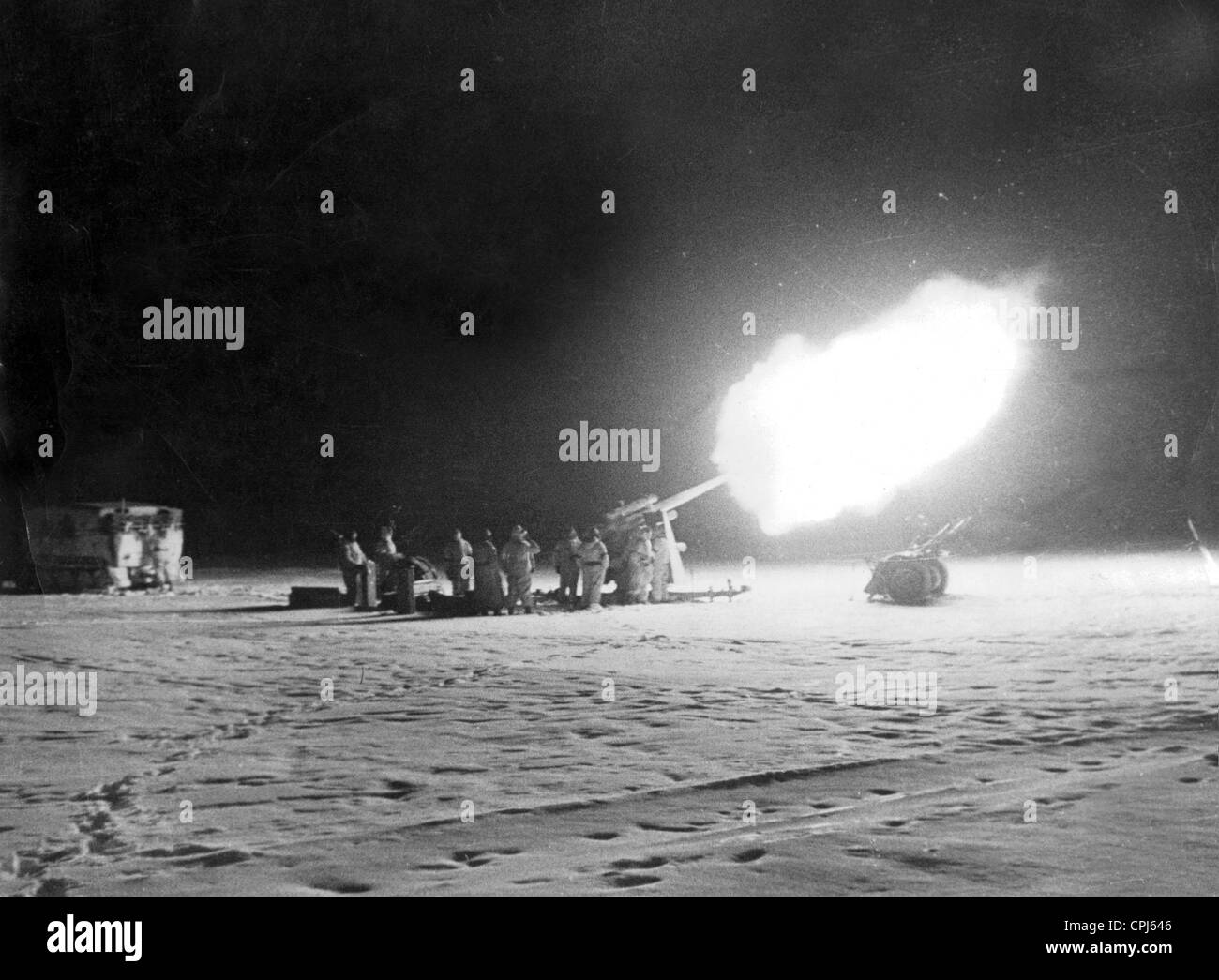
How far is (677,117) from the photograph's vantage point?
7012 millimetres

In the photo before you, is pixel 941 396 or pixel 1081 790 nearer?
pixel 1081 790

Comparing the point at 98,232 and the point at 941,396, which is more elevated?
A: the point at 98,232

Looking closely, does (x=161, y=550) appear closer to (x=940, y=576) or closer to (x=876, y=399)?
(x=876, y=399)

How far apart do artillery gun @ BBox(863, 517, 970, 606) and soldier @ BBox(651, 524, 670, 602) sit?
1.48 meters

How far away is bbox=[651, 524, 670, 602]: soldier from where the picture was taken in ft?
25.0

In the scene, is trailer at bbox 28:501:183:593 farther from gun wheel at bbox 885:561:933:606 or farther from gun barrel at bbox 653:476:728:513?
gun wheel at bbox 885:561:933:606

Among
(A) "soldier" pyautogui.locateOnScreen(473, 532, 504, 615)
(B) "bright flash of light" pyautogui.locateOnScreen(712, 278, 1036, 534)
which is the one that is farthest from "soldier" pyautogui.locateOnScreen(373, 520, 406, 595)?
(B) "bright flash of light" pyautogui.locateOnScreen(712, 278, 1036, 534)

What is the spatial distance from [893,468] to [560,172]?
310 cm

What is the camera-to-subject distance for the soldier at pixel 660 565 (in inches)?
299

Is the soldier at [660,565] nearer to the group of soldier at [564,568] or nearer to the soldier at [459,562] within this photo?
the group of soldier at [564,568]

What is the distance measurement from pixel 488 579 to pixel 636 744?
2.41 meters

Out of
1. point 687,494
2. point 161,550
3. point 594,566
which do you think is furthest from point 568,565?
point 161,550

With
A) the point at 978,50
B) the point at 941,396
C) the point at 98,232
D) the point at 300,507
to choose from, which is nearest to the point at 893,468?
the point at 941,396

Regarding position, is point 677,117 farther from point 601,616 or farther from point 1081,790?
point 1081,790
